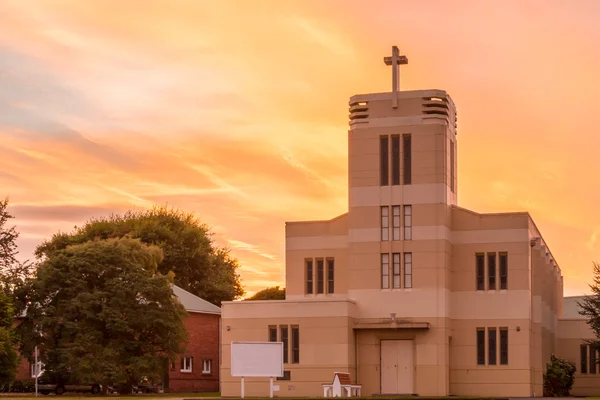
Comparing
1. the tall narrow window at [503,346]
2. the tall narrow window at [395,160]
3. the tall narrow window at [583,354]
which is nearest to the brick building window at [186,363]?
the tall narrow window at [395,160]

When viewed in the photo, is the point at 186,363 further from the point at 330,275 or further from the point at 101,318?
the point at 330,275

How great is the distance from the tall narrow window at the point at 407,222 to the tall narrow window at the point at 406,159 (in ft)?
4.90

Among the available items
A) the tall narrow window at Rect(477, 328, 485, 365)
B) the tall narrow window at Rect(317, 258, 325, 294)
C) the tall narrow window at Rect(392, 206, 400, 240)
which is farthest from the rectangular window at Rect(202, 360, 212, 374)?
the tall narrow window at Rect(477, 328, 485, 365)

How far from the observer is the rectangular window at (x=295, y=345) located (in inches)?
2345

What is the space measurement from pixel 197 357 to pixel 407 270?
825 inches

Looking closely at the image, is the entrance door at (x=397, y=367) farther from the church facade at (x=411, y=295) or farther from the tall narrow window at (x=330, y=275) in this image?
the tall narrow window at (x=330, y=275)

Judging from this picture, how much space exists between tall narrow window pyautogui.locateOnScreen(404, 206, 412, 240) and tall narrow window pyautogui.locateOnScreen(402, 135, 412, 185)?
149 cm

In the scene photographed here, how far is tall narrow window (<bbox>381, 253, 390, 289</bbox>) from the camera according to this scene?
6053 cm

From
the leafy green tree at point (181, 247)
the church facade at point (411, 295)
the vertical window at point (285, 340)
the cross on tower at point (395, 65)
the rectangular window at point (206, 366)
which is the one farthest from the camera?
the leafy green tree at point (181, 247)

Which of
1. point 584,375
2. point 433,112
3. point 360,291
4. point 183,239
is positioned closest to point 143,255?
point 360,291

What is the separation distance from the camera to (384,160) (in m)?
61.3

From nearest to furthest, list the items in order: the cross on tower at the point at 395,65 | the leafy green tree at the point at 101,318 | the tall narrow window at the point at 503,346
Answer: the tall narrow window at the point at 503,346 < the cross on tower at the point at 395,65 < the leafy green tree at the point at 101,318

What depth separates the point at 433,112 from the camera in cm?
6109

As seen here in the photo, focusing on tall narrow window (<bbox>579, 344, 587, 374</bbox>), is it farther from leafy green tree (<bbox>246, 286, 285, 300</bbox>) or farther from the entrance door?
leafy green tree (<bbox>246, 286, 285, 300</bbox>)
